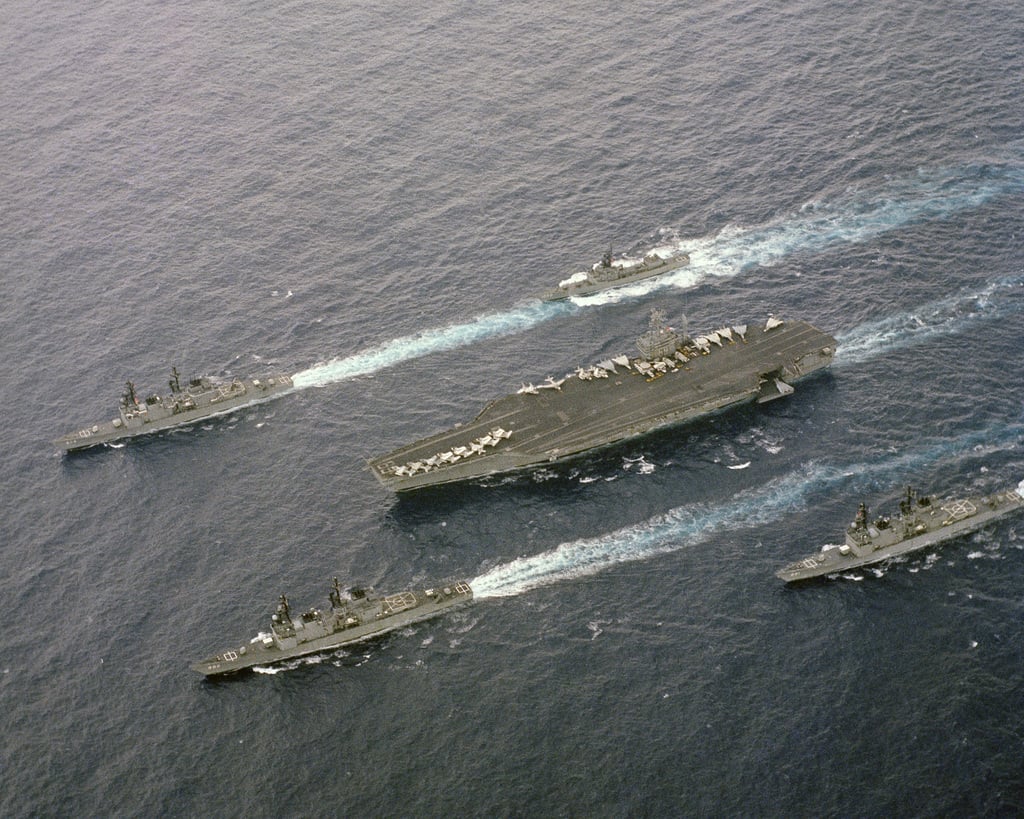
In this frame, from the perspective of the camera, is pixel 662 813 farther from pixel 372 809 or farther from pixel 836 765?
pixel 372 809

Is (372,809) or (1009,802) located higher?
(372,809)

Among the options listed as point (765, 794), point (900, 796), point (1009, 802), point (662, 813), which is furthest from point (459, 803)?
point (1009, 802)

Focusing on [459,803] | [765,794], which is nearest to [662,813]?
[765,794]

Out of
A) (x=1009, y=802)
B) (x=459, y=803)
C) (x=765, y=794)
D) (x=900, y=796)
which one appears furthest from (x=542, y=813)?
→ (x=1009, y=802)

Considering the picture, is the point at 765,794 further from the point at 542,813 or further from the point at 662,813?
the point at 542,813

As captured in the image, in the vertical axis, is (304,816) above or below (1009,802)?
above

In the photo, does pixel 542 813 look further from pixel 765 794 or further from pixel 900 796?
pixel 900 796
